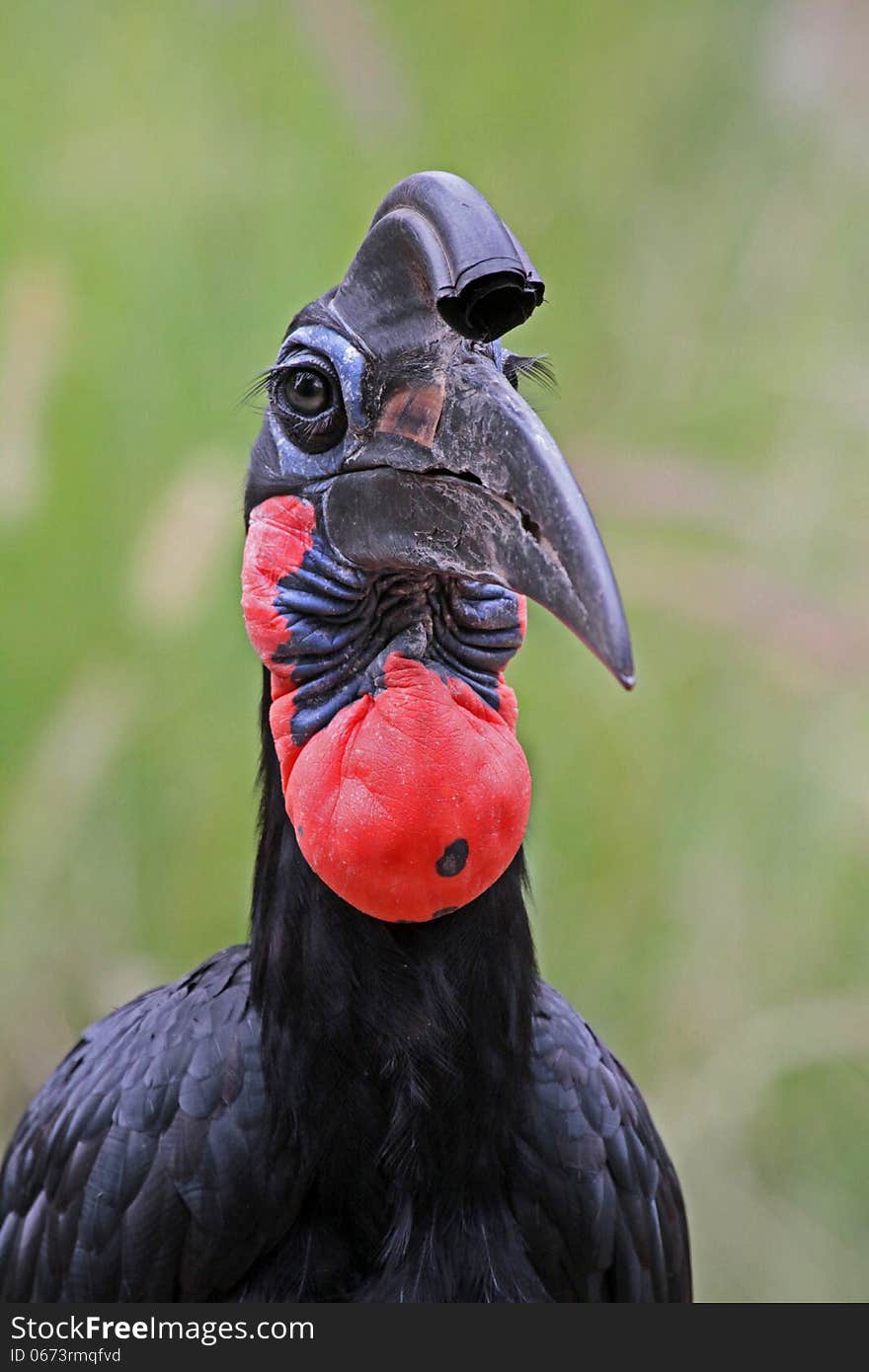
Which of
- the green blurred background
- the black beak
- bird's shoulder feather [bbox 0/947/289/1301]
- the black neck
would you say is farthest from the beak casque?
the green blurred background

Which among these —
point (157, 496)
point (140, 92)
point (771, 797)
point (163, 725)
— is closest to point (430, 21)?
point (140, 92)

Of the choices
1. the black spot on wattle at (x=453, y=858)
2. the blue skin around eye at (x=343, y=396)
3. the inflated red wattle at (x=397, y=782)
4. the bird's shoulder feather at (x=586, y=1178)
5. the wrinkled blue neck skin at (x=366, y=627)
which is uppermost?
the blue skin around eye at (x=343, y=396)

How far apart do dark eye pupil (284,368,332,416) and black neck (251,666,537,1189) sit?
29cm

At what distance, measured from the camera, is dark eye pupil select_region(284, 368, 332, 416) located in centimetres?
127

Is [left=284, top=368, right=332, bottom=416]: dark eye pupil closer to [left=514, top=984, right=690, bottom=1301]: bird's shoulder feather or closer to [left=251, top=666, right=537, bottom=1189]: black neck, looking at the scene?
[left=251, top=666, right=537, bottom=1189]: black neck

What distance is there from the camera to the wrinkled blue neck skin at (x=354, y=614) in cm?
126

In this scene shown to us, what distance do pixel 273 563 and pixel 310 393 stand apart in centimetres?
15

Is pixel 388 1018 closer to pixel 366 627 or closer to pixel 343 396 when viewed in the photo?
pixel 366 627

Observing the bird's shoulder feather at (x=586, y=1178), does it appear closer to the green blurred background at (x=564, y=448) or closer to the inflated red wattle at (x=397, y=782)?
the inflated red wattle at (x=397, y=782)

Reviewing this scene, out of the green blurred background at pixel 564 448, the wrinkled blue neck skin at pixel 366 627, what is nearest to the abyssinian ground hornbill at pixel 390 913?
the wrinkled blue neck skin at pixel 366 627

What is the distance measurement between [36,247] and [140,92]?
311mm

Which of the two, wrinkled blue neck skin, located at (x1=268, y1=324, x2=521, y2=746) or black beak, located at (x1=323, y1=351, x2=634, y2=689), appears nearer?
black beak, located at (x1=323, y1=351, x2=634, y2=689)

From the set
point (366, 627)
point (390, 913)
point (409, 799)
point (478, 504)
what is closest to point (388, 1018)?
point (390, 913)

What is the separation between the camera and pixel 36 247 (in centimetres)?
254
